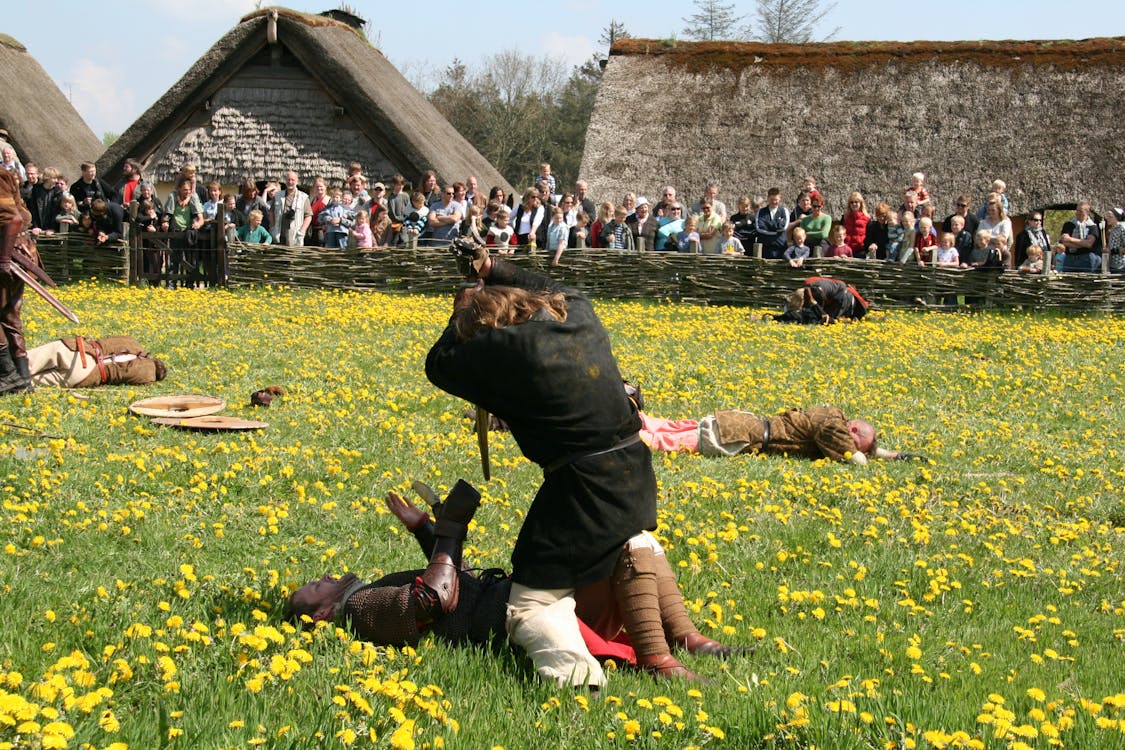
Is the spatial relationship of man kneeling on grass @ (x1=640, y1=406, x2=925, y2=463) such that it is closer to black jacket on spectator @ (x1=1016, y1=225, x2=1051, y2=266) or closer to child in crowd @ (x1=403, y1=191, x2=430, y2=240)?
child in crowd @ (x1=403, y1=191, x2=430, y2=240)

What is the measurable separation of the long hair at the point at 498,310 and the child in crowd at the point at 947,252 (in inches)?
614

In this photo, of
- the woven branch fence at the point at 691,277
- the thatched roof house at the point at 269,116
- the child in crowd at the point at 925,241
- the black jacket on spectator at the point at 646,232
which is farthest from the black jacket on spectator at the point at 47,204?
the child in crowd at the point at 925,241

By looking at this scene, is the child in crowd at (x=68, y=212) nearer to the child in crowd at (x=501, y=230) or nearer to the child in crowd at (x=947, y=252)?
the child in crowd at (x=501, y=230)

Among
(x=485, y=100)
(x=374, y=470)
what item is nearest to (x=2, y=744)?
(x=374, y=470)

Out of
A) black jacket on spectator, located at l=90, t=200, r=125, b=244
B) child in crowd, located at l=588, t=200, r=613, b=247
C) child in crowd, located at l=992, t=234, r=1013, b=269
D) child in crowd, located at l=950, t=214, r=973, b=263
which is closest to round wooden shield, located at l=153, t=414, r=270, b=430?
child in crowd, located at l=588, t=200, r=613, b=247

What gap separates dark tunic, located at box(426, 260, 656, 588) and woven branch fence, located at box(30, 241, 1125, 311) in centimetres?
1450

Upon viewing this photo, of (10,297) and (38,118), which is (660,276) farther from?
(38,118)

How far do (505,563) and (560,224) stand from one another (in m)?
14.1

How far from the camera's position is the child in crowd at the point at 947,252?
1853cm

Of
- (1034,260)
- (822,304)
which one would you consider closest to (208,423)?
(822,304)

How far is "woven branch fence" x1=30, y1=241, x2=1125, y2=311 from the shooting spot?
17.9 metres

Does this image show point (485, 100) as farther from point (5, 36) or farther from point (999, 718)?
point (999, 718)

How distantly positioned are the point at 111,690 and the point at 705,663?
1883mm

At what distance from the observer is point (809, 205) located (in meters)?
19.1
